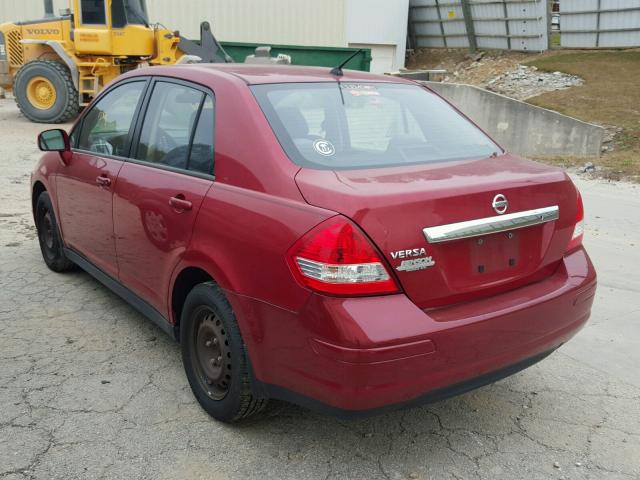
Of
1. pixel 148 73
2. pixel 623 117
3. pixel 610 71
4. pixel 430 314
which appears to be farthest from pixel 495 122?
pixel 430 314

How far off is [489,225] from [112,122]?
8.62ft

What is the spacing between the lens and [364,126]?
3.18m

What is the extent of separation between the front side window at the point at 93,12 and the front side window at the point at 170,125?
11.9 meters

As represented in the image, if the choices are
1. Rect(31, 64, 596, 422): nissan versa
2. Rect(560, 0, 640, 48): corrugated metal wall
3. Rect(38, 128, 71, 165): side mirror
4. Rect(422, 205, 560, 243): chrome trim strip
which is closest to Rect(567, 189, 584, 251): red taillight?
Rect(31, 64, 596, 422): nissan versa

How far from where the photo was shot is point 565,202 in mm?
2939

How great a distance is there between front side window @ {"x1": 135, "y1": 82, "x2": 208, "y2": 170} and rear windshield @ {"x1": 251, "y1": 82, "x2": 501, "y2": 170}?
1.46 ft

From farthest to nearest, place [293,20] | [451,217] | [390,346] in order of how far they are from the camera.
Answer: [293,20]
[451,217]
[390,346]

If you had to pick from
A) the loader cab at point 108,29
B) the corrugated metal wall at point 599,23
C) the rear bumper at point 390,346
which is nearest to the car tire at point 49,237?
the rear bumper at point 390,346

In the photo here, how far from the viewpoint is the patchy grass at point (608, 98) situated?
455 inches

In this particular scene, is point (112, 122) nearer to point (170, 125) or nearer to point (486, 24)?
point (170, 125)

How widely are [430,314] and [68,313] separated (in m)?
2.89

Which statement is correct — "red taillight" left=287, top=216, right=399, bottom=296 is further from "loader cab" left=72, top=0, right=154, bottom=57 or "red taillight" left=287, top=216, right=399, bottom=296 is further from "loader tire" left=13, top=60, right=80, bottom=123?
"loader tire" left=13, top=60, right=80, bottom=123

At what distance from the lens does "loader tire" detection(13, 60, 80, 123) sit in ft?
47.8

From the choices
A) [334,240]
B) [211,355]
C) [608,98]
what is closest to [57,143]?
[211,355]
